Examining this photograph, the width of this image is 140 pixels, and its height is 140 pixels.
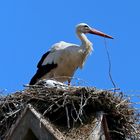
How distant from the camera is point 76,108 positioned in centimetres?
1051

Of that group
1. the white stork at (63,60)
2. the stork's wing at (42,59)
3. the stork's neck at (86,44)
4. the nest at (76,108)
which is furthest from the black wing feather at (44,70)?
the nest at (76,108)

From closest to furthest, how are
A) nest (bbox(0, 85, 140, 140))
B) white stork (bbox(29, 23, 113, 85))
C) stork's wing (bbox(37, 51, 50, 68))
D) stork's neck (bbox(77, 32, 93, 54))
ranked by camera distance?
1. nest (bbox(0, 85, 140, 140))
2. white stork (bbox(29, 23, 113, 85))
3. stork's neck (bbox(77, 32, 93, 54))
4. stork's wing (bbox(37, 51, 50, 68))

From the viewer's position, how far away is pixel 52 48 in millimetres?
15383

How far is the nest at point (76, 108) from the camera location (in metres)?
10.4

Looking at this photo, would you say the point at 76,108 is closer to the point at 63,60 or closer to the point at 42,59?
the point at 63,60

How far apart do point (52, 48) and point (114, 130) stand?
498cm

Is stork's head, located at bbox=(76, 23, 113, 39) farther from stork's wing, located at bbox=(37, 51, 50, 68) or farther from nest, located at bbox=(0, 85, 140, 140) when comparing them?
nest, located at bbox=(0, 85, 140, 140)

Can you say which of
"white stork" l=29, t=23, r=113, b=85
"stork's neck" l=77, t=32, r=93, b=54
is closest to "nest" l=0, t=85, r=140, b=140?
"white stork" l=29, t=23, r=113, b=85

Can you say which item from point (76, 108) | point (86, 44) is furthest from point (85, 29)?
point (76, 108)

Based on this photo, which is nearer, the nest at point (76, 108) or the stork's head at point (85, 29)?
the nest at point (76, 108)

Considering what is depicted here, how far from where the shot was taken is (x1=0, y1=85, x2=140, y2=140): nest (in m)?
10.4

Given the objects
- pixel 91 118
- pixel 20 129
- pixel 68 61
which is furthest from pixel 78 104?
pixel 68 61

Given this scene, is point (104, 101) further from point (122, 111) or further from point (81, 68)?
point (81, 68)

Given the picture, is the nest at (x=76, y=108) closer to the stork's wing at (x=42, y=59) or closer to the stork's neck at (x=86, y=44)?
the stork's neck at (x=86, y=44)
